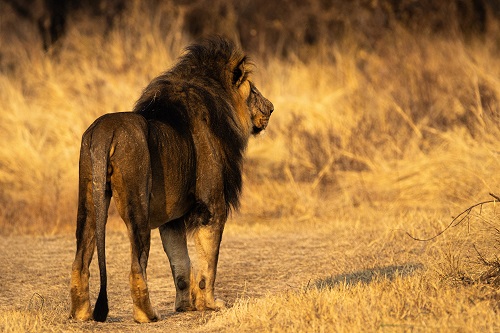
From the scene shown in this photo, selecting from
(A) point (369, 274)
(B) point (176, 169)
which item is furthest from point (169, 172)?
(A) point (369, 274)

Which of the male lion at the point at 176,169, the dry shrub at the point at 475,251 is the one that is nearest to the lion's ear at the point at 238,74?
the male lion at the point at 176,169

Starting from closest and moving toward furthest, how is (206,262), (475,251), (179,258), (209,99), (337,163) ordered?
(206,262)
(179,258)
(209,99)
(475,251)
(337,163)

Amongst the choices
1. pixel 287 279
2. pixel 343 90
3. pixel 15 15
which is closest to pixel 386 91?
pixel 343 90

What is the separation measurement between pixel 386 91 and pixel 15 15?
26.3 ft

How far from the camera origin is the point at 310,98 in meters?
15.2

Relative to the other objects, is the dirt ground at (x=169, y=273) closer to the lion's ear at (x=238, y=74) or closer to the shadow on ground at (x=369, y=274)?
the shadow on ground at (x=369, y=274)

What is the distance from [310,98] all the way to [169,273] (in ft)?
22.2

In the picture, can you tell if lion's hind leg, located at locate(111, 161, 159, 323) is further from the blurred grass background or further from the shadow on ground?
the blurred grass background

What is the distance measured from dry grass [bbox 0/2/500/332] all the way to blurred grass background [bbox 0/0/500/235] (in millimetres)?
30

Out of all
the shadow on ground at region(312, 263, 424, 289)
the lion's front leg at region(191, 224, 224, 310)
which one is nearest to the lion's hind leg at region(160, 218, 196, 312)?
the lion's front leg at region(191, 224, 224, 310)

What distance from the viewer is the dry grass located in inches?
252

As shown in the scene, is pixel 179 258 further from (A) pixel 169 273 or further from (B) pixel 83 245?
(A) pixel 169 273

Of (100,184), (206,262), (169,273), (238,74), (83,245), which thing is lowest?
(169,273)

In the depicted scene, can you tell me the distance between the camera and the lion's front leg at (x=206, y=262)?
702cm
